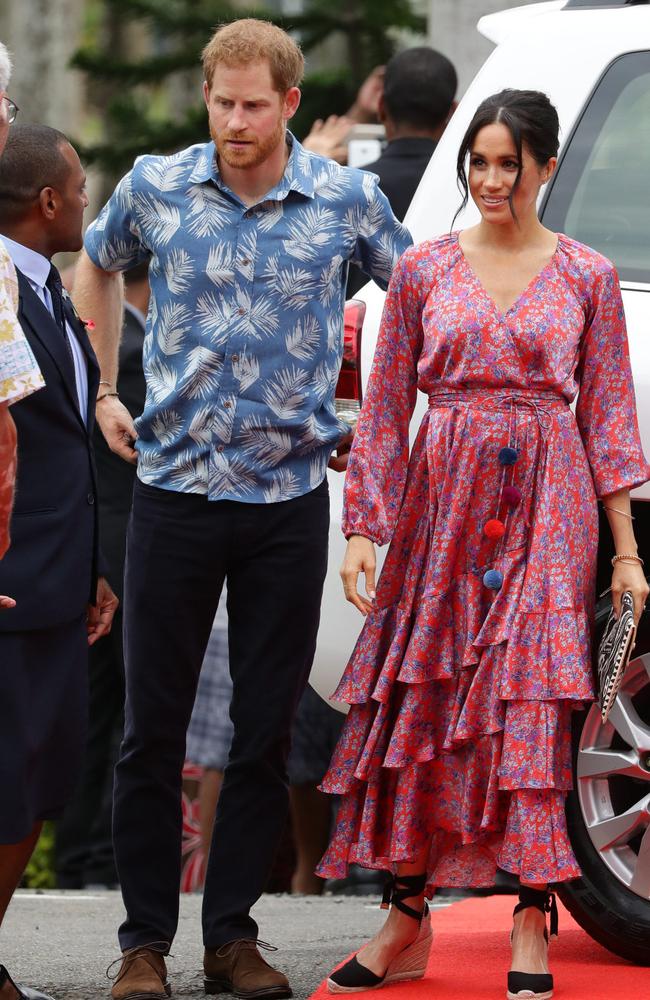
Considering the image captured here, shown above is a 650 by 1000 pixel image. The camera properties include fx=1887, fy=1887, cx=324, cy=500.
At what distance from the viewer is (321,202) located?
4391 mm

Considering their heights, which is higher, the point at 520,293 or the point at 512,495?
the point at 520,293

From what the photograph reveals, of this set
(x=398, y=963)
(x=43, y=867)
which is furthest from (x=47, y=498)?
(x=43, y=867)

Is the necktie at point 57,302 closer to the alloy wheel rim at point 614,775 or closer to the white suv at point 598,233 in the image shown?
the white suv at point 598,233

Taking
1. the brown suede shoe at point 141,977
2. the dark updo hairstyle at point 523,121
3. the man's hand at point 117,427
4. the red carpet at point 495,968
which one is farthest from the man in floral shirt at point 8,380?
the red carpet at point 495,968

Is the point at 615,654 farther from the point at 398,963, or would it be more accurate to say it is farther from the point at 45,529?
the point at 45,529

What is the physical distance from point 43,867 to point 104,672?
50.5 inches

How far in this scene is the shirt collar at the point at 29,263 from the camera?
4059mm

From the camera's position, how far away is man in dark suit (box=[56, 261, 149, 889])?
720cm

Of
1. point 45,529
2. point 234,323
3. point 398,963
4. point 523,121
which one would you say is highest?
point 523,121

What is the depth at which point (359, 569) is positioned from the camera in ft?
13.7

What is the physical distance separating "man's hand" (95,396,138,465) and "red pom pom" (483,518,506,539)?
89cm

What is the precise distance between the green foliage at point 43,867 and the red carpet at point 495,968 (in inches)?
130

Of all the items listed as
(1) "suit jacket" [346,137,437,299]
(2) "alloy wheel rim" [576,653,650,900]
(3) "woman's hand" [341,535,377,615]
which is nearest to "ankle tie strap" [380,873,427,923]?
(2) "alloy wheel rim" [576,653,650,900]

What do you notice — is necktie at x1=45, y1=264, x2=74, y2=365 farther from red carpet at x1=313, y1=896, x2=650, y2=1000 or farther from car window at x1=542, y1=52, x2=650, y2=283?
red carpet at x1=313, y1=896, x2=650, y2=1000
